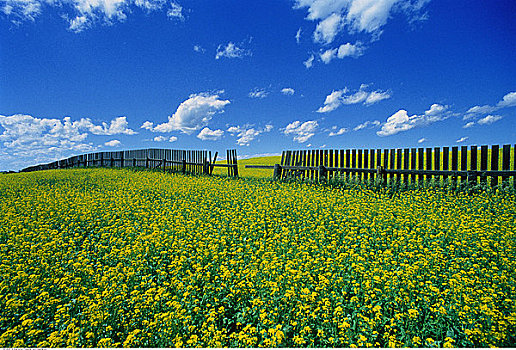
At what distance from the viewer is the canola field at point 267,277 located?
3.04m

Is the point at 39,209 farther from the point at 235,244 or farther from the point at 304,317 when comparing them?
the point at 304,317

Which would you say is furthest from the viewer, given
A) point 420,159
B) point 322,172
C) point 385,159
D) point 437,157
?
point 322,172

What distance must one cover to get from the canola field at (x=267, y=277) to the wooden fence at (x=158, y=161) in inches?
508

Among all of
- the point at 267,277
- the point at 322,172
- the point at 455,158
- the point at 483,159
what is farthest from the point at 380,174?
the point at 267,277

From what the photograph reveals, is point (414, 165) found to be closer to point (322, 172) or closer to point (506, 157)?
point (506, 157)

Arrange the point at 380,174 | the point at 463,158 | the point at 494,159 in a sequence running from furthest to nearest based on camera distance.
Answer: the point at 380,174
the point at 463,158
the point at 494,159

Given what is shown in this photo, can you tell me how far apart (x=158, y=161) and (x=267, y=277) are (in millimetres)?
23596

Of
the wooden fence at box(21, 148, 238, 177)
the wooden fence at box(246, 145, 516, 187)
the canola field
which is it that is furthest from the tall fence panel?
the wooden fence at box(21, 148, 238, 177)

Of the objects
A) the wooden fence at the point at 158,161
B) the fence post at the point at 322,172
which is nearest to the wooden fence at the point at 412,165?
the fence post at the point at 322,172

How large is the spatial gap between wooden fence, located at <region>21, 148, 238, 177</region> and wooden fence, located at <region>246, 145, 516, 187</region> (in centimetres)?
736

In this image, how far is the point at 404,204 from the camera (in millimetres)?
8195

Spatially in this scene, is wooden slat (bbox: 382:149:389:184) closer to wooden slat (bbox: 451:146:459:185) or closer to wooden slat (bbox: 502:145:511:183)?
wooden slat (bbox: 451:146:459:185)

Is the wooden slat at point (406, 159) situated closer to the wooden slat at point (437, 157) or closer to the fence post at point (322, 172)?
the wooden slat at point (437, 157)

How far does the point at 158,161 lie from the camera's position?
25.5 m
